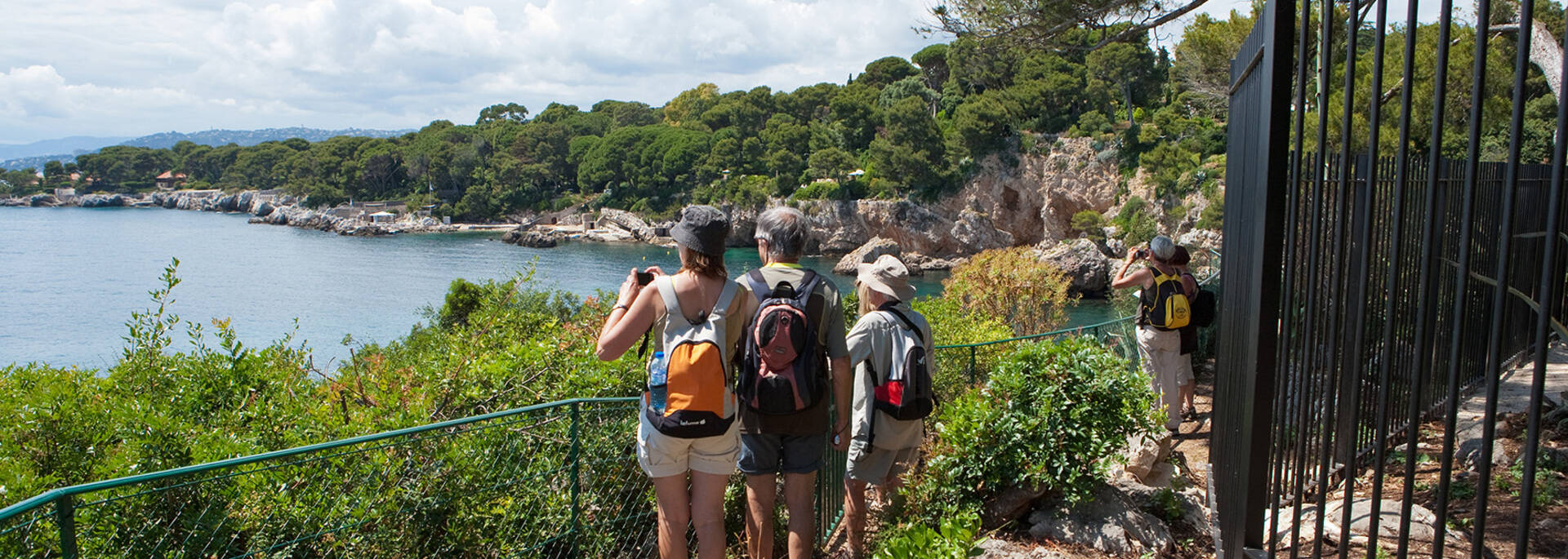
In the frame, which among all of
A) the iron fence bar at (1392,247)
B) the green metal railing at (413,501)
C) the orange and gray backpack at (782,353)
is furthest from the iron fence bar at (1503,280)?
the green metal railing at (413,501)

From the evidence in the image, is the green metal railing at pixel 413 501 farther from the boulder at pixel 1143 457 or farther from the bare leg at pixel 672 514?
the boulder at pixel 1143 457

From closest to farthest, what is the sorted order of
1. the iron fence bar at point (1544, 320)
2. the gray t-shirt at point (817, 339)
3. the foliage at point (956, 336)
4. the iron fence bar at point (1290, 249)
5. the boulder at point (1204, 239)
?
1. the iron fence bar at point (1544, 320)
2. the iron fence bar at point (1290, 249)
3. the gray t-shirt at point (817, 339)
4. the foliage at point (956, 336)
5. the boulder at point (1204, 239)

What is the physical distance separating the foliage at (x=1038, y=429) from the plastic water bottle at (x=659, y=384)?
124 cm

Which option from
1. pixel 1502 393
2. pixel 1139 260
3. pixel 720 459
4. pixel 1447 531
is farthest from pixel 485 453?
pixel 1502 393

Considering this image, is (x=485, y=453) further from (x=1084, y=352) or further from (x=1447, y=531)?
(x=1447, y=531)

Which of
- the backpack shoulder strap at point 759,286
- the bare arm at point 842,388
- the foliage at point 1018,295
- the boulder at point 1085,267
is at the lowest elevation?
the boulder at point 1085,267

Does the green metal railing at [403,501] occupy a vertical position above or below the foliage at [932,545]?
above

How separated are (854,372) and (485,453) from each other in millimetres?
1431

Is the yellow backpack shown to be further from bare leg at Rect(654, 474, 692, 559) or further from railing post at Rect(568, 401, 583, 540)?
railing post at Rect(568, 401, 583, 540)

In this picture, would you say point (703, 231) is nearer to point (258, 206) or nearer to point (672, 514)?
point (672, 514)

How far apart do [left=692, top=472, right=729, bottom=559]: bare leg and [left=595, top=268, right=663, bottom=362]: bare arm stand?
0.50 meters

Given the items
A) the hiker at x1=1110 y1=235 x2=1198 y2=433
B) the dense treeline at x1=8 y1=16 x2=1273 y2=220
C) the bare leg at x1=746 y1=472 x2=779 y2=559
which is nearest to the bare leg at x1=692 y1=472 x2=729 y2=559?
the bare leg at x1=746 y1=472 x2=779 y2=559

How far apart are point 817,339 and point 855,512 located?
850 millimetres

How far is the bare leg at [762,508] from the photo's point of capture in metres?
3.28
